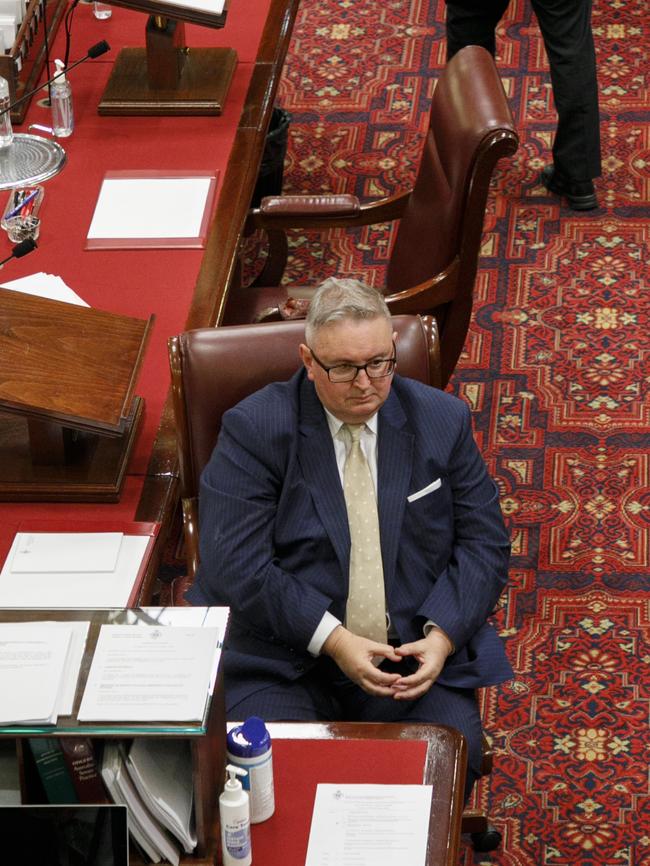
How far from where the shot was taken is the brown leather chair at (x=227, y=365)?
308 cm

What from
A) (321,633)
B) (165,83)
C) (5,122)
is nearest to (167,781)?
(321,633)

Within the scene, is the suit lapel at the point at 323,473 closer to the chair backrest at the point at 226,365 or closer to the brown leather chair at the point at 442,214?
the chair backrest at the point at 226,365

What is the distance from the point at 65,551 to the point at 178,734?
100 cm

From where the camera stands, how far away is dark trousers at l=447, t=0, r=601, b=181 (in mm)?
5297

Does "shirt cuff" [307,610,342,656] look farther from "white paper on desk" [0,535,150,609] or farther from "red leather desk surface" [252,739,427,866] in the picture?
"red leather desk surface" [252,739,427,866]

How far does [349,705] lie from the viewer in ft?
9.75

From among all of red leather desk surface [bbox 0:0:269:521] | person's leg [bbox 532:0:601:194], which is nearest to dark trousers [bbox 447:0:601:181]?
person's leg [bbox 532:0:601:194]

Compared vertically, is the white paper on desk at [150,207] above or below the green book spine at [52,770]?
below

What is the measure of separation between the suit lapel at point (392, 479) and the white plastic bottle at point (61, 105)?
1877mm

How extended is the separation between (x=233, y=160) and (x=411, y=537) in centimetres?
168

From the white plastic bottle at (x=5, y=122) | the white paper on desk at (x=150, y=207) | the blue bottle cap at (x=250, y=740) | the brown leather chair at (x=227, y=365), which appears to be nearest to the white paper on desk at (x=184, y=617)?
the blue bottle cap at (x=250, y=740)

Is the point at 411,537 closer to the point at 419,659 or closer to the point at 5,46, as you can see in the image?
the point at 419,659

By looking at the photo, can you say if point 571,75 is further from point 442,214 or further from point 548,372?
point 442,214

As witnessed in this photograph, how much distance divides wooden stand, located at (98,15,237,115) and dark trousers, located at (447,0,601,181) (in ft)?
4.46
